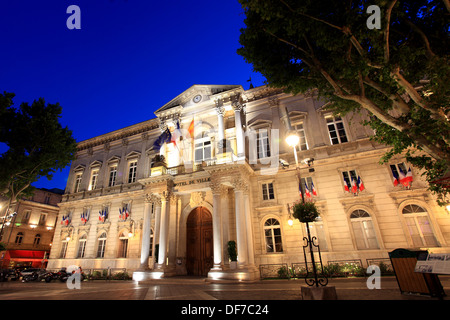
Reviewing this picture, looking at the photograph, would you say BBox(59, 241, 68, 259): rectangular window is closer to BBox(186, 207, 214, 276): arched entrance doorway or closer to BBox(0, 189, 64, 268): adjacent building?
BBox(0, 189, 64, 268): adjacent building

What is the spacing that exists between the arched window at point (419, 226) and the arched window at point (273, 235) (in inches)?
284

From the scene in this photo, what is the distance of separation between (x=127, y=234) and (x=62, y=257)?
7999 mm

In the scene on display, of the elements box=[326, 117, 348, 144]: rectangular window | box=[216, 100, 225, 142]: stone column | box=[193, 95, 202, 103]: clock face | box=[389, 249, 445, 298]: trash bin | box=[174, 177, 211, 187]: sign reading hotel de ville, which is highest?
box=[193, 95, 202, 103]: clock face

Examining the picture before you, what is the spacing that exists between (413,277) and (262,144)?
42.0 feet

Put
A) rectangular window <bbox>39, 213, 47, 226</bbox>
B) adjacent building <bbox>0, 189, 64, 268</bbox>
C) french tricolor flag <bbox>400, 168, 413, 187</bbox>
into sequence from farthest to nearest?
1. rectangular window <bbox>39, 213, 47, 226</bbox>
2. adjacent building <bbox>0, 189, 64, 268</bbox>
3. french tricolor flag <bbox>400, 168, 413, 187</bbox>

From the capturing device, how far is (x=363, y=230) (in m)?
13.6

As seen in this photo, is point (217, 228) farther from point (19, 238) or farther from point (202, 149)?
point (19, 238)

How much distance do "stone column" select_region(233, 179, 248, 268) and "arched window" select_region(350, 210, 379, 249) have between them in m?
6.57

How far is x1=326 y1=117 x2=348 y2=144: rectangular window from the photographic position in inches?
626

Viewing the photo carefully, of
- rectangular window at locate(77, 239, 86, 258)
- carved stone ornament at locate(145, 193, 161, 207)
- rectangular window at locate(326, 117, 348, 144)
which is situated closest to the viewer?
rectangular window at locate(326, 117, 348, 144)

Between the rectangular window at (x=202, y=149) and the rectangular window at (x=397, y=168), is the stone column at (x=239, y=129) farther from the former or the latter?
the rectangular window at (x=397, y=168)

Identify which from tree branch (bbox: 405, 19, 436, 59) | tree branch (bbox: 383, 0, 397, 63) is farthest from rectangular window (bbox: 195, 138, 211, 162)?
tree branch (bbox: 405, 19, 436, 59)

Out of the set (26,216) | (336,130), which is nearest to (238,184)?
(336,130)

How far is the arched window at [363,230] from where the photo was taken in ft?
43.4
